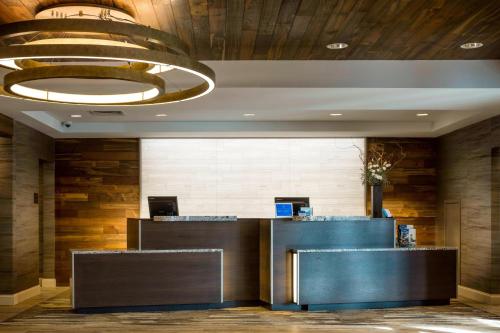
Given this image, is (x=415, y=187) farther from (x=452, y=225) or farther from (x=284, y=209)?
(x=284, y=209)

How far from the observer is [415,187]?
1222 centimetres

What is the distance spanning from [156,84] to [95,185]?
7118 mm

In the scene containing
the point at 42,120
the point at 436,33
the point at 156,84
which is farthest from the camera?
the point at 42,120

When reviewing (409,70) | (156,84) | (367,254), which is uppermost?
(409,70)

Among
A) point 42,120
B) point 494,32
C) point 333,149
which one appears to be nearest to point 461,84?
point 494,32

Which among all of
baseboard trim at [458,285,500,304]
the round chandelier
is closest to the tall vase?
baseboard trim at [458,285,500,304]

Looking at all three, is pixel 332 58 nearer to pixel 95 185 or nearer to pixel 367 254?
pixel 367 254

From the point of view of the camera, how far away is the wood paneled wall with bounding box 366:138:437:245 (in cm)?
1218

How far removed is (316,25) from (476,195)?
18.8ft

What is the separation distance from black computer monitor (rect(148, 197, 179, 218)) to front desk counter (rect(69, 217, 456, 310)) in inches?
13.0

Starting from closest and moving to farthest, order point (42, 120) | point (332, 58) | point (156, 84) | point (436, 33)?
point (156, 84) → point (436, 33) → point (332, 58) → point (42, 120)

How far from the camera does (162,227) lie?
889 centimetres

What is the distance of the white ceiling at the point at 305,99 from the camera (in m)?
7.19

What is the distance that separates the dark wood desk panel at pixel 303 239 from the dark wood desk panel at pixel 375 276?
20 centimetres
